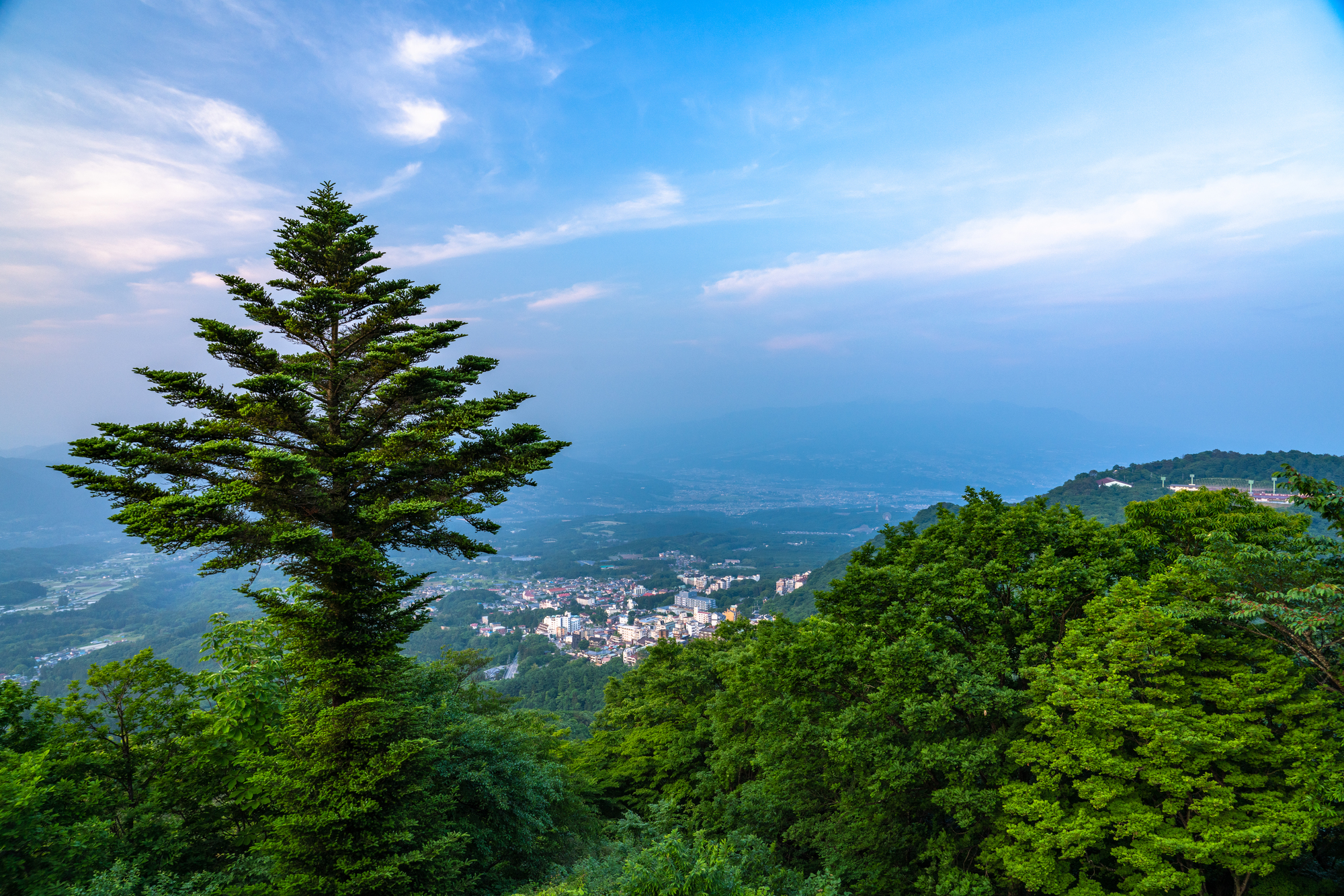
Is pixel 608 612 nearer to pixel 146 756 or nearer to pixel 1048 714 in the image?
pixel 146 756

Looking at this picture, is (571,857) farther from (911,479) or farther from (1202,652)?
(911,479)

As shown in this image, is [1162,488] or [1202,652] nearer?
[1202,652]

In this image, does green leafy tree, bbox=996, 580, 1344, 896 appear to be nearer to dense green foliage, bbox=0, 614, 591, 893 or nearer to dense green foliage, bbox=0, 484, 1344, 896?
dense green foliage, bbox=0, 484, 1344, 896

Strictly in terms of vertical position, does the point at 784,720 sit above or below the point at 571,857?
above

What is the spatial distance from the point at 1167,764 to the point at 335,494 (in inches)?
528

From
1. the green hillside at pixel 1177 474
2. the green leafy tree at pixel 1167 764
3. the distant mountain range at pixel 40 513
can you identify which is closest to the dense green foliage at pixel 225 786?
the green leafy tree at pixel 1167 764

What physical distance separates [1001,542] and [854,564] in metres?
3.16

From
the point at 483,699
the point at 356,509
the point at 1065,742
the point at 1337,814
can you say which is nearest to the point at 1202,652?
the point at 1337,814

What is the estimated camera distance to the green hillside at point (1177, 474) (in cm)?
4909

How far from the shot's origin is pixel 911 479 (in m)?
194

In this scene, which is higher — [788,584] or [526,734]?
[526,734]

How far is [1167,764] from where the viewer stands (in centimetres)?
790

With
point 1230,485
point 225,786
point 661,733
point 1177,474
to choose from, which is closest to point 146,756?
point 225,786

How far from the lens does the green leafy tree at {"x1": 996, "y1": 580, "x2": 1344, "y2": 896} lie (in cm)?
739
